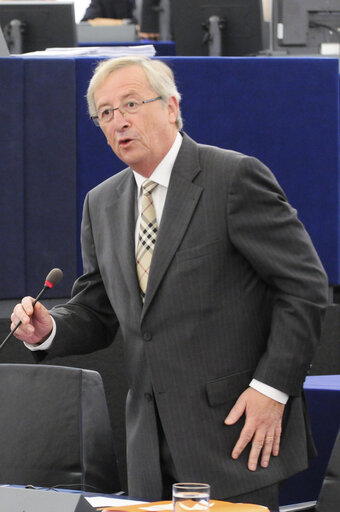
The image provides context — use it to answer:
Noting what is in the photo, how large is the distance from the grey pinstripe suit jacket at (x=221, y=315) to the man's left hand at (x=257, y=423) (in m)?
0.03

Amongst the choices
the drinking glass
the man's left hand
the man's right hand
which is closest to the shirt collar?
the man's right hand

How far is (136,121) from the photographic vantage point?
6.84ft

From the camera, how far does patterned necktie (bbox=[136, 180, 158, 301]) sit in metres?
2.14

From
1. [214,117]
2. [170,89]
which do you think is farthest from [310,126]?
[170,89]

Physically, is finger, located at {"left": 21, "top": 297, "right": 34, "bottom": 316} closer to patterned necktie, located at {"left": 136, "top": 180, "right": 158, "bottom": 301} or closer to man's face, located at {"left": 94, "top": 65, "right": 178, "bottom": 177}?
patterned necktie, located at {"left": 136, "top": 180, "right": 158, "bottom": 301}

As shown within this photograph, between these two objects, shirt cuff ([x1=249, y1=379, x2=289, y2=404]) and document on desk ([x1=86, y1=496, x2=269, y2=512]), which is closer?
document on desk ([x1=86, y1=496, x2=269, y2=512])

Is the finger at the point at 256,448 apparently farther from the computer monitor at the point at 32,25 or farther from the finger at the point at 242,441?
the computer monitor at the point at 32,25

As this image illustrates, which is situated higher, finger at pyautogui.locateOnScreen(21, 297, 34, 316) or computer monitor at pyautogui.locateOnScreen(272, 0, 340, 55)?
computer monitor at pyautogui.locateOnScreen(272, 0, 340, 55)

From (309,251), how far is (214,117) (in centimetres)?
157

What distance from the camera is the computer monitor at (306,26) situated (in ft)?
19.2

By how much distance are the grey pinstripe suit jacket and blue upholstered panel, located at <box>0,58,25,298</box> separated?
1395 mm

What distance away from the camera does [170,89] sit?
2.14m

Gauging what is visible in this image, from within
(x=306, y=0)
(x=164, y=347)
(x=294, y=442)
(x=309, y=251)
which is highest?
(x=306, y=0)

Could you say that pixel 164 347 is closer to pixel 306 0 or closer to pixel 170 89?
pixel 170 89
